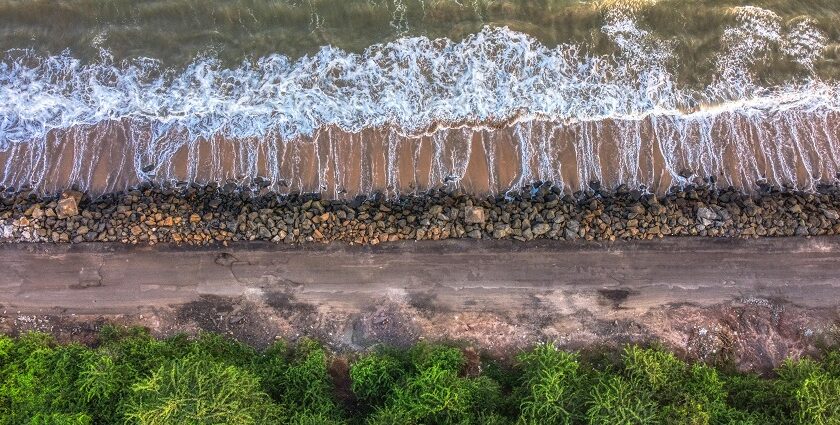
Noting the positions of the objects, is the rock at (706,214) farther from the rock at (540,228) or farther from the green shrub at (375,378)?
the green shrub at (375,378)

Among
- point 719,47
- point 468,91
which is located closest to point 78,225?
point 468,91

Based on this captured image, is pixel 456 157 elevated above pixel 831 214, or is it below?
above

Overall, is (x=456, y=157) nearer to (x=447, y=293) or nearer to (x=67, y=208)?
(x=447, y=293)

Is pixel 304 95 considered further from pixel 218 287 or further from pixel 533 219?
pixel 533 219

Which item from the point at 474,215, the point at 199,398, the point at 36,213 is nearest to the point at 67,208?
the point at 36,213

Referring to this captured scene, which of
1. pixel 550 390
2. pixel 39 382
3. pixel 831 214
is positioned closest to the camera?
pixel 550 390

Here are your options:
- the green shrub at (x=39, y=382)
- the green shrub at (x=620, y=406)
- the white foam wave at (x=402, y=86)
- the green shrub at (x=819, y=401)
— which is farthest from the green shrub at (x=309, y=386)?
the green shrub at (x=819, y=401)
